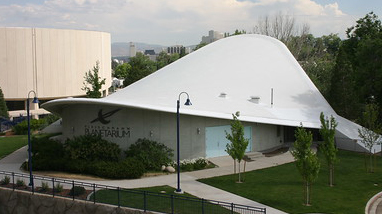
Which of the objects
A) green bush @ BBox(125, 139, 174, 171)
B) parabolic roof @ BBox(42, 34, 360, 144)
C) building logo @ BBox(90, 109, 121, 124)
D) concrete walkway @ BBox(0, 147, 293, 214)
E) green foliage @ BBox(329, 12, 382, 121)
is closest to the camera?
concrete walkway @ BBox(0, 147, 293, 214)

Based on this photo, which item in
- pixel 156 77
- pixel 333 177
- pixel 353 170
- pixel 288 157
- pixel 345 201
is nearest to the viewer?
pixel 345 201


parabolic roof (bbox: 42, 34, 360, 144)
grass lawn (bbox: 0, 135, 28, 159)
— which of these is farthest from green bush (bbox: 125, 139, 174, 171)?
grass lawn (bbox: 0, 135, 28, 159)

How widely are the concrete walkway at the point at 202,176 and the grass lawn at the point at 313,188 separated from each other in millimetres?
718

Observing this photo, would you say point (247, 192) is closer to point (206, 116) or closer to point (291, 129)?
point (206, 116)

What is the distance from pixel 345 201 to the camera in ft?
63.9

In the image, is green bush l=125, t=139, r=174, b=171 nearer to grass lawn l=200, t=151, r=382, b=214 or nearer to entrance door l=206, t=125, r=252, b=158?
entrance door l=206, t=125, r=252, b=158

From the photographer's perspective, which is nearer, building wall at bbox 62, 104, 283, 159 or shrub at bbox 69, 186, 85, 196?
shrub at bbox 69, 186, 85, 196

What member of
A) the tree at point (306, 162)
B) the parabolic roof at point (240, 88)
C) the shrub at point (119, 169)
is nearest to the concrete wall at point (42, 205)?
the shrub at point (119, 169)

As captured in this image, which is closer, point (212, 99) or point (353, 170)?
point (353, 170)

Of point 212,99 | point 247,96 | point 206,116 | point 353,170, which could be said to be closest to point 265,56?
point 247,96

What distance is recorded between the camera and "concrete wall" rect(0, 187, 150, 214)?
60.9ft

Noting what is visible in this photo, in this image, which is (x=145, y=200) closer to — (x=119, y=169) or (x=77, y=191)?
(x=77, y=191)

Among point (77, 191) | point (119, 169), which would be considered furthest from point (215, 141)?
point (77, 191)

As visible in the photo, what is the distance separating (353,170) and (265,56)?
51.0 feet
